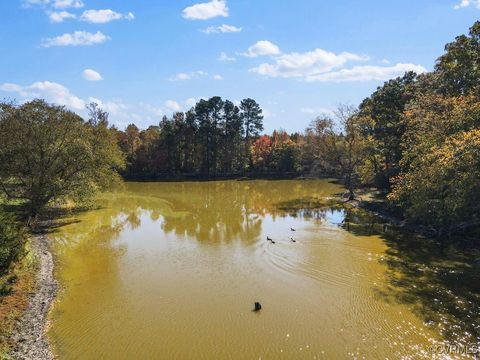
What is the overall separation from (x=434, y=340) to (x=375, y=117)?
128 feet

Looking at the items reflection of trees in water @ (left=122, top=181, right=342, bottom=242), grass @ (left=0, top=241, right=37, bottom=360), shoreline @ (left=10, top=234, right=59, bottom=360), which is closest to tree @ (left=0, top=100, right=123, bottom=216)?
reflection of trees in water @ (left=122, top=181, right=342, bottom=242)

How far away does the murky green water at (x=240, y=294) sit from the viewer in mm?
13414

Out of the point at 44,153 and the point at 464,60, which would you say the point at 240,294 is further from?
the point at 464,60

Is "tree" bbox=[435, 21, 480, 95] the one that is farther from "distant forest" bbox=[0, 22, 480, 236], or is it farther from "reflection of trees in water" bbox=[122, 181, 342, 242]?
"reflection of trees in water" bbox=[122, 181, 342, 242]

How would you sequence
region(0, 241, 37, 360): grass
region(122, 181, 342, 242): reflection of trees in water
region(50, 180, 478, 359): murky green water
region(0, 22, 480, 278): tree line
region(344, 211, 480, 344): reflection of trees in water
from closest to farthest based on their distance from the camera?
1. region(0, 241, 37, 360): grass
2. region(50, 180, 478, 359): murky green water
3. region(344, 211, 480, 344): reflection of trees in water
4. region(0, 22, 480, 278): tree line
5. region(122, 181, 342, 242): reflection of trees in water

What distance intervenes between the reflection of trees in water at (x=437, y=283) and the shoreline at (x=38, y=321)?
1419 cm

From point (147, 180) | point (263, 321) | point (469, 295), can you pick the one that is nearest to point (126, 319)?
point (263, 321)

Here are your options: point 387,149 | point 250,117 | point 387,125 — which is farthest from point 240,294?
point 250,117

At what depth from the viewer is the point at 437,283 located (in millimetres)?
18750

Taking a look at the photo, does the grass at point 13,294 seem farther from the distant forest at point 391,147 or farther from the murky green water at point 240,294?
the distant forest at point 391,147

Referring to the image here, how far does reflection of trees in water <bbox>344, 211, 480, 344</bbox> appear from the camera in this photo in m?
14.7

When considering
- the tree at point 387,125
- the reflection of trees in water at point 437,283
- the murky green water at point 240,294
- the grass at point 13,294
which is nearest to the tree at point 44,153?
the murky green water at point 240,294

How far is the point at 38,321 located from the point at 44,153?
19.1 meters

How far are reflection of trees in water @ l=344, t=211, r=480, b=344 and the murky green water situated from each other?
0.09 m
